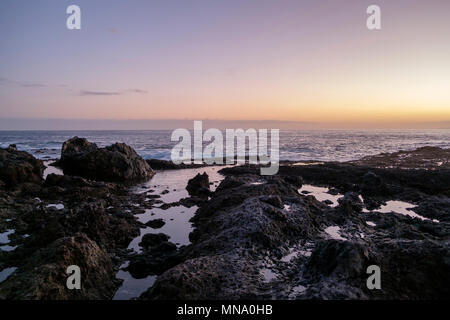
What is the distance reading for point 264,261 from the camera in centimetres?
705

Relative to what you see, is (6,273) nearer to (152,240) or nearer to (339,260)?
(152,240)

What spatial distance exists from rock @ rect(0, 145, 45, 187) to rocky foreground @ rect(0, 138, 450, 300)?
0.38 feet

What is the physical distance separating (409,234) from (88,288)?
371 inches

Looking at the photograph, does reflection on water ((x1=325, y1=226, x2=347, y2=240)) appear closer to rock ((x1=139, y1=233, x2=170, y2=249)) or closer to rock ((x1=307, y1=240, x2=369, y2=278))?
rock ((x1=307, y1=240, x2=369, y2=278))

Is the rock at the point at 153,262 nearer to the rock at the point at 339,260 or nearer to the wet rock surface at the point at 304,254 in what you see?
the wet rock surface at the point at 304,254

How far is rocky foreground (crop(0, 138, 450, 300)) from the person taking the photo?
17.8ft

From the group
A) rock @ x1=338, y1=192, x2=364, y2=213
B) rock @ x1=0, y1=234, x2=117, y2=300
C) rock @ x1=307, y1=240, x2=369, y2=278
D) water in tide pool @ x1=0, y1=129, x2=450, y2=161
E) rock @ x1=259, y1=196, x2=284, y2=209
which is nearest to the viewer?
rock @ x1=0, y1=234, x2=117, y2=300

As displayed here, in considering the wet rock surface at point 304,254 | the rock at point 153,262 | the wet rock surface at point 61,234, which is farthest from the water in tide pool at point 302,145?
the rock at point 153,262

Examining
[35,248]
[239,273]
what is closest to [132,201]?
[35,248]

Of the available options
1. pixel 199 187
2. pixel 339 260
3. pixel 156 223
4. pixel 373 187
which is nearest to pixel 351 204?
pixel 373 187

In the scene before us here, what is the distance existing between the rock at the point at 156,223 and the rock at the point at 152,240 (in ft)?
4.62

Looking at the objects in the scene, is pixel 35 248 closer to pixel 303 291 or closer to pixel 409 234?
pixel 303 291

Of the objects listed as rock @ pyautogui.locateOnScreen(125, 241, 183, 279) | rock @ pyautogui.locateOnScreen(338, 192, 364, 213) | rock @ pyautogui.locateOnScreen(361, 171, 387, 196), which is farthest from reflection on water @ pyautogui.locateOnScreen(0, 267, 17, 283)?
rock @ pyautogui.locateOnScreen(361, 171, 387, 196)

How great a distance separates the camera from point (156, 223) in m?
11.2
